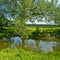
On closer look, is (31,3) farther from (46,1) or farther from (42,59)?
(42,59)

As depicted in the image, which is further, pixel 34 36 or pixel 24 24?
pixel 34 36

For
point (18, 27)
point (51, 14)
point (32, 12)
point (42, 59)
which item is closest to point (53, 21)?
point (51, 14)

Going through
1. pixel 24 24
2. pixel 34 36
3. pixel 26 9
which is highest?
pixel 26 9

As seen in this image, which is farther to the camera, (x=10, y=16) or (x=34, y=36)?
(x=34, y=36)

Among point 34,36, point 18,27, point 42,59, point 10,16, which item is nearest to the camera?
point 42,59

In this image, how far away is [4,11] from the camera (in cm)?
2816

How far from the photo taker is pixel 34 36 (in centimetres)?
3114

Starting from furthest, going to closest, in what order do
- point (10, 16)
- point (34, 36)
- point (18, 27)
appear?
1. point (34, 36)
2. point (10, 16)
3. point (18, 27)

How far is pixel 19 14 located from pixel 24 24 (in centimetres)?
148

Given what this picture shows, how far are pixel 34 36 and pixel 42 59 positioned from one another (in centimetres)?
1987

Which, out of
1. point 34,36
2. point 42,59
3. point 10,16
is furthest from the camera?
point 34,36

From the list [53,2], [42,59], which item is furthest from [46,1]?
[42,59]

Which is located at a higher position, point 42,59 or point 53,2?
point 53,2

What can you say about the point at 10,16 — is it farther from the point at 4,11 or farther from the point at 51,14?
the point at 51,14
